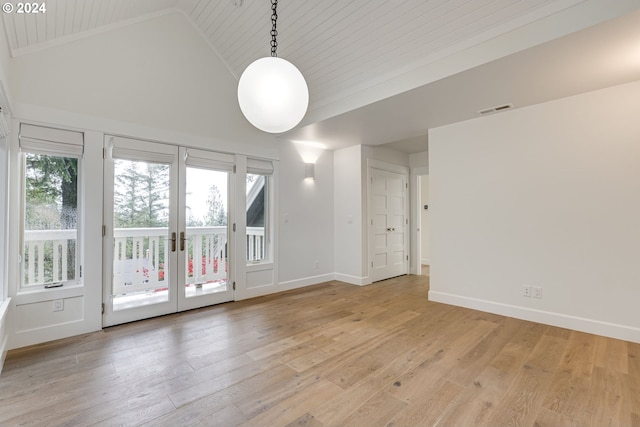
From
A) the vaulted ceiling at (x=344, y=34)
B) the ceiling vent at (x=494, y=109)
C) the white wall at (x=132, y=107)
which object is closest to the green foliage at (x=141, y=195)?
the white wall at (x=132, y=107)

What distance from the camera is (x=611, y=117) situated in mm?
2898

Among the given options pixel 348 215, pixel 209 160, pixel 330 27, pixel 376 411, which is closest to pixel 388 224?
pixel 348 215

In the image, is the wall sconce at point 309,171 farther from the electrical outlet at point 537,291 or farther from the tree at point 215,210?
the electrical outlet at point 537,291

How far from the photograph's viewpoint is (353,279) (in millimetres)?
5176

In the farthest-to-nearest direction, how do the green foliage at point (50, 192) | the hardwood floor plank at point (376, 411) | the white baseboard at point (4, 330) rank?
1. the green foliage at point (50, 192)
2. the white baseboard at point (4, 330)
3. the hardwood floor plank at point (376, 411)

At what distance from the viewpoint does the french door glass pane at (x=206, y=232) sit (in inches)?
151

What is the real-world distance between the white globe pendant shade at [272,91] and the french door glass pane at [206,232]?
2.44m

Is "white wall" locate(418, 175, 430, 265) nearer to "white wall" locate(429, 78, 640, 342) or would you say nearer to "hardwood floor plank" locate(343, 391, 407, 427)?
"white wall" locate(429, 78, 640, 342)

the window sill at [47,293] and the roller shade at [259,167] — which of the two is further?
the roller shade at [259,167]

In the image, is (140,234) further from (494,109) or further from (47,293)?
(494,109)

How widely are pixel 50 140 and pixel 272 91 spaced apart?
267cm

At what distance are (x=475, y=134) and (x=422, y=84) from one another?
141 centimetres

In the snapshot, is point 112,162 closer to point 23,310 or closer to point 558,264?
point 23,310

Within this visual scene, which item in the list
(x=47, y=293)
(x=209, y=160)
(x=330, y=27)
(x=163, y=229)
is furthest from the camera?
(x=209, y=160)
